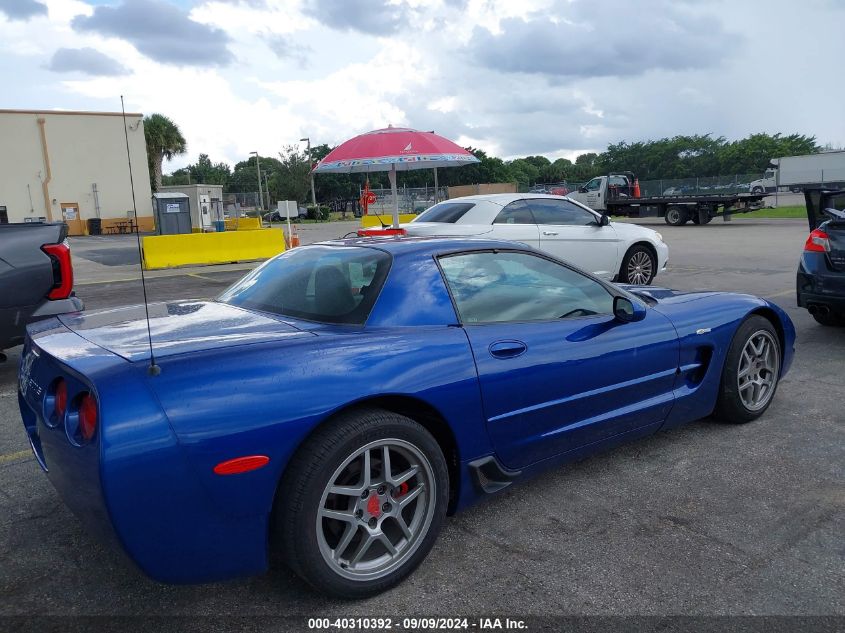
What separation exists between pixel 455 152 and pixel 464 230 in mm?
3340

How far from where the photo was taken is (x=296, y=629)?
2.33m

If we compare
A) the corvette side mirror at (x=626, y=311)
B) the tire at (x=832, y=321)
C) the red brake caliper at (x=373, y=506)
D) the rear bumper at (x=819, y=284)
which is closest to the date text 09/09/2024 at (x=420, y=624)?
the red brake caliper at (x=373, y=506)

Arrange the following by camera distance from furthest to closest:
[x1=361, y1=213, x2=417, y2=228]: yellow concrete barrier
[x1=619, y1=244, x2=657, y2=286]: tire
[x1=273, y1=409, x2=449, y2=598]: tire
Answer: [x1=361, y1=213, x2=417, y2=228]: yellow concrete barrier < [x1=619, y1=244, x2=657, y2=286]: tire < [x1=273, y1=409, x2=449, y2=598]: tire

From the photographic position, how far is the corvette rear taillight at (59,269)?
546 cm

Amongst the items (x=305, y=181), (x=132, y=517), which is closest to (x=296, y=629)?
(x=132, y=517)

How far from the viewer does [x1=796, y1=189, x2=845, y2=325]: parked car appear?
6.23m

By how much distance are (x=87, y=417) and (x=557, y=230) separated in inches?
319

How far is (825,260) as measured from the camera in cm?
634

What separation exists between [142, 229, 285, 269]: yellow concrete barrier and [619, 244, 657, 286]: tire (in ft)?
32.1

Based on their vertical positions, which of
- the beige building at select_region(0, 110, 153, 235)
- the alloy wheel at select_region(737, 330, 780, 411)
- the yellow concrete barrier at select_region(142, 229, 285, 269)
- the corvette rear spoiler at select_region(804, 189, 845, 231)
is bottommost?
the alloy wheel at select_region(737, 330, 780, 411)

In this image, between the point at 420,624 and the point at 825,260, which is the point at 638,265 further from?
the point at 420,624

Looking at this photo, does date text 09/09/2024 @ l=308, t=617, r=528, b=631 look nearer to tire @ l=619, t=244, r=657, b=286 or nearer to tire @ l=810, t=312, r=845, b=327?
tire @ l=810, t=312, r=845, b=327

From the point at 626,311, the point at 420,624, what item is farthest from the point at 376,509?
the point at 626,311

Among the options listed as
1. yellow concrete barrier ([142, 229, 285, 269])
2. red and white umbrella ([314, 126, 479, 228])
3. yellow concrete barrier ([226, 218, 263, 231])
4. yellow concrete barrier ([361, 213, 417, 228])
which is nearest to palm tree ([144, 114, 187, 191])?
yellow concrete barrier ([226, 218, 263, 231])
